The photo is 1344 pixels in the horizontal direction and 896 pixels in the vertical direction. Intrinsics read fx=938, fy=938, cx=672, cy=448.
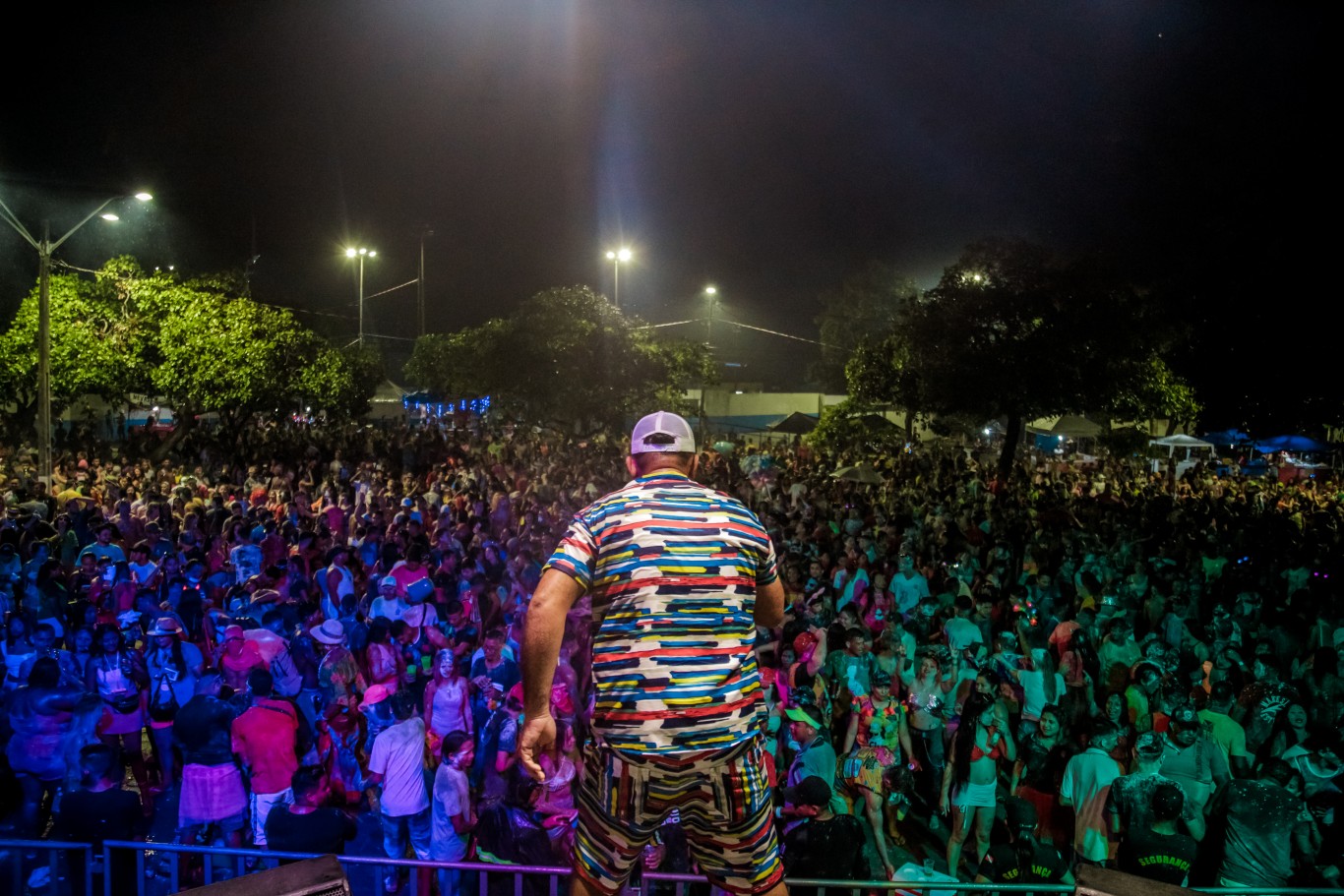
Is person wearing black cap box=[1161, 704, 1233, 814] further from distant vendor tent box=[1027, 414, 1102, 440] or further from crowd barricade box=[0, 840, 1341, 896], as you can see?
distant vendor tent box=[1027, 414, 1102, 440]

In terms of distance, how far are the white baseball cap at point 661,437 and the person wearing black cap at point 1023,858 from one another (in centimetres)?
267

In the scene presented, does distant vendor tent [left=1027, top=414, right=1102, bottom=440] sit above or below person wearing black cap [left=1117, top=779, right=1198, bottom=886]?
above

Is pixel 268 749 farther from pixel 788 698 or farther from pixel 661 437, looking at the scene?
pixel 661 437

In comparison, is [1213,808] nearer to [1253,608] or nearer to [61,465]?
[1253,608]

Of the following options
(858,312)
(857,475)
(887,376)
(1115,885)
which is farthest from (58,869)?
(858,312)

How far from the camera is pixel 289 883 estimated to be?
2.57m

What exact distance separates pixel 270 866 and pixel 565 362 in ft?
64.8

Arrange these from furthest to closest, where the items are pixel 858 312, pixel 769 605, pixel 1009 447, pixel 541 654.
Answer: pixel 858 312 → pixel 1009 447 → pixel 769 605 → pixel 541 654

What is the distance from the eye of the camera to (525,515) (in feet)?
40.1

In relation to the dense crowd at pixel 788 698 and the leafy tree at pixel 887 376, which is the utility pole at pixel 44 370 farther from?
the leafy tree at pixel 887 376

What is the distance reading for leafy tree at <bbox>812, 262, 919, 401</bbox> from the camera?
49.1 m

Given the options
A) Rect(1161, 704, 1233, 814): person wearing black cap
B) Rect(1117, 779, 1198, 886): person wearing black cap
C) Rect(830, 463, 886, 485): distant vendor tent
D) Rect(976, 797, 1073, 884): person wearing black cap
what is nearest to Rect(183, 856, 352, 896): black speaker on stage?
Rect(976, 797, 1073, 884): person wearing black cap

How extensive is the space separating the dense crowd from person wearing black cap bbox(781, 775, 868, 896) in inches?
0.5

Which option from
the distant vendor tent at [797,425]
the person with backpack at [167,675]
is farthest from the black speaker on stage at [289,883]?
the distant vendor tent at [797,425]
